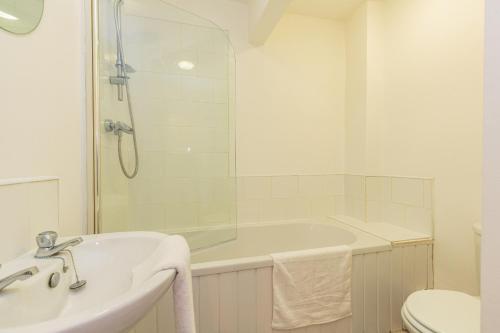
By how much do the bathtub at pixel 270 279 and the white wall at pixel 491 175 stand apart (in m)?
0.90

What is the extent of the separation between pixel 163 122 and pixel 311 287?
1381mm

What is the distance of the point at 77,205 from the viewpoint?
1248 millimetres

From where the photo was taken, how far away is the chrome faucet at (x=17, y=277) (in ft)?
1.75

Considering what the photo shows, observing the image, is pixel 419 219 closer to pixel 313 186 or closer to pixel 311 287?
pixel 313 186

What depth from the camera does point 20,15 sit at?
2.86ft

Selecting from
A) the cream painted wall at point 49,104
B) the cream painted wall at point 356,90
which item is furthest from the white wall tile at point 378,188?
the cream painted wall at point 49,104

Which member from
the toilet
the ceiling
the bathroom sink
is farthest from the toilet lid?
the ceiling

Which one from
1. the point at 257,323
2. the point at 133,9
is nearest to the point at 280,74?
the point at 133,9

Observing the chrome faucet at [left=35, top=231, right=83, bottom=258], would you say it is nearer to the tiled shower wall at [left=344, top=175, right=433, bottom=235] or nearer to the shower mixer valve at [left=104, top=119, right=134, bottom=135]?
the shower mixer valve at [left=104, top=119, right=134, bottom=135]

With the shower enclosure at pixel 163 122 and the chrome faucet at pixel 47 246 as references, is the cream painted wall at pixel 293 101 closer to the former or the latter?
the shower enclosure at pixel 163 122

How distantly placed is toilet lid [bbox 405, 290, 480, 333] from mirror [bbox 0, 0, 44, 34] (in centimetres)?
182

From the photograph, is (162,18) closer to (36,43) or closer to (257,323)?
(36,43)

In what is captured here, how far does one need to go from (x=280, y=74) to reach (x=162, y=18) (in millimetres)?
994

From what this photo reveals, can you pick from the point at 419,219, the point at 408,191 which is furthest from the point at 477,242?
the point at 408,191
